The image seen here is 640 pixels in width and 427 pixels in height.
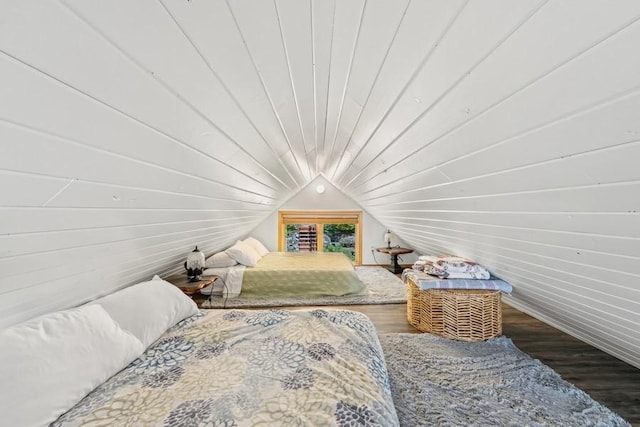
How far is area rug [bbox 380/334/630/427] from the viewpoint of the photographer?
4.75ft

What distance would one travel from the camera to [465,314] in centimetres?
228

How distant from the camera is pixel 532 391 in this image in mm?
1666

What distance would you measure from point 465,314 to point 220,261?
284 cm

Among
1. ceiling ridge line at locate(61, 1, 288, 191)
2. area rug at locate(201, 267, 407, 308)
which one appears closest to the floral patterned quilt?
ceiling ridge line at locate(61, 1, 288, 191)

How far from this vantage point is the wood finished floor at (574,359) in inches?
65.1

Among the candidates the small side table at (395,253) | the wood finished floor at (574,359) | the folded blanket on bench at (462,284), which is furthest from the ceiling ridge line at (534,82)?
the small side table at (395,253)

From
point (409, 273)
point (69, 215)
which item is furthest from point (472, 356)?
point (69, 215)

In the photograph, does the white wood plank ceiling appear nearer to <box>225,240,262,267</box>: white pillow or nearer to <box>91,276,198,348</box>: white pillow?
<box>91,276,198,348</box>: white pillow

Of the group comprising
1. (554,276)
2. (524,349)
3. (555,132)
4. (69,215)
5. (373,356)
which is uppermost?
(555,132)

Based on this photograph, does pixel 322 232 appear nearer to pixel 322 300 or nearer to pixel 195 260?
pixel 322 300

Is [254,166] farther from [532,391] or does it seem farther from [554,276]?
[532,391]

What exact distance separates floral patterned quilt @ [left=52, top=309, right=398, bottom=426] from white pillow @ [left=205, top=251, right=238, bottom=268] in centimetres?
194

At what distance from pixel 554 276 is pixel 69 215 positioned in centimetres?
232

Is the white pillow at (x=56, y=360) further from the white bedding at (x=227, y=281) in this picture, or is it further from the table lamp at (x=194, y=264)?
the white bedding at (x=227, y=281)
